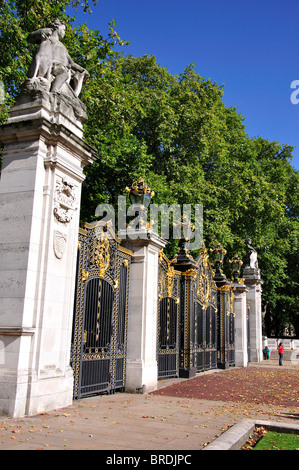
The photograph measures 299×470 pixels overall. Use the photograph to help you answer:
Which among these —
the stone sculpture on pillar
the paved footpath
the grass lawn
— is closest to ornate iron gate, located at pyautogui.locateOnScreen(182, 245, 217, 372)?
the paved footpath

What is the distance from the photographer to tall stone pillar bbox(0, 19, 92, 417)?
591 cm

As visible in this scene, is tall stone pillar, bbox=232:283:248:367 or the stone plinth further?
tall stone pillar, bbox=232:283:248:367

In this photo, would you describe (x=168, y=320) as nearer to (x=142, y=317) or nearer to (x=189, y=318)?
(x=189, y=318)

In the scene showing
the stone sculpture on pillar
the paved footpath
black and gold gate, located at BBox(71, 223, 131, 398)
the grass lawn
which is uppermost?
the stone sculpture on pillar

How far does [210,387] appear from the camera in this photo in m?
10.5

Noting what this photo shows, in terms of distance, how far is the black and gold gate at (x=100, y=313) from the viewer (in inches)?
298

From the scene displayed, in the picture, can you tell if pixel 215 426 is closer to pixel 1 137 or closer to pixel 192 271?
pixel 1 137

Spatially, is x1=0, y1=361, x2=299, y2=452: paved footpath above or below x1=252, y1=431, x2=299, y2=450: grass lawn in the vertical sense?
above

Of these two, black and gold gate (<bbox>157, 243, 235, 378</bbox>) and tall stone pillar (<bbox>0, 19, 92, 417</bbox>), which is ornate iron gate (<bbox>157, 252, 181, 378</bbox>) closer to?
black and gold gate (<bbox>157, 243, 235, 378</bbox>)

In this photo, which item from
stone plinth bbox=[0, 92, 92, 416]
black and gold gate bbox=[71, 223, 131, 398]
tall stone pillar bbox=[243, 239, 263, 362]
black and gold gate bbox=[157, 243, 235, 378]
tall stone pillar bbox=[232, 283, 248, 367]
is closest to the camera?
stone plinth bbox=[0, 92, 92, 416]

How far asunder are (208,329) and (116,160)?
734 cm

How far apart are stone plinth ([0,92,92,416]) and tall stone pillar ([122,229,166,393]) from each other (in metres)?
2.61

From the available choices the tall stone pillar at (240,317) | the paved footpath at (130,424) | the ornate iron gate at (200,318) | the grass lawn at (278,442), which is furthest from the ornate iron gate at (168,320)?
the tall stone pillar at (240,317)
